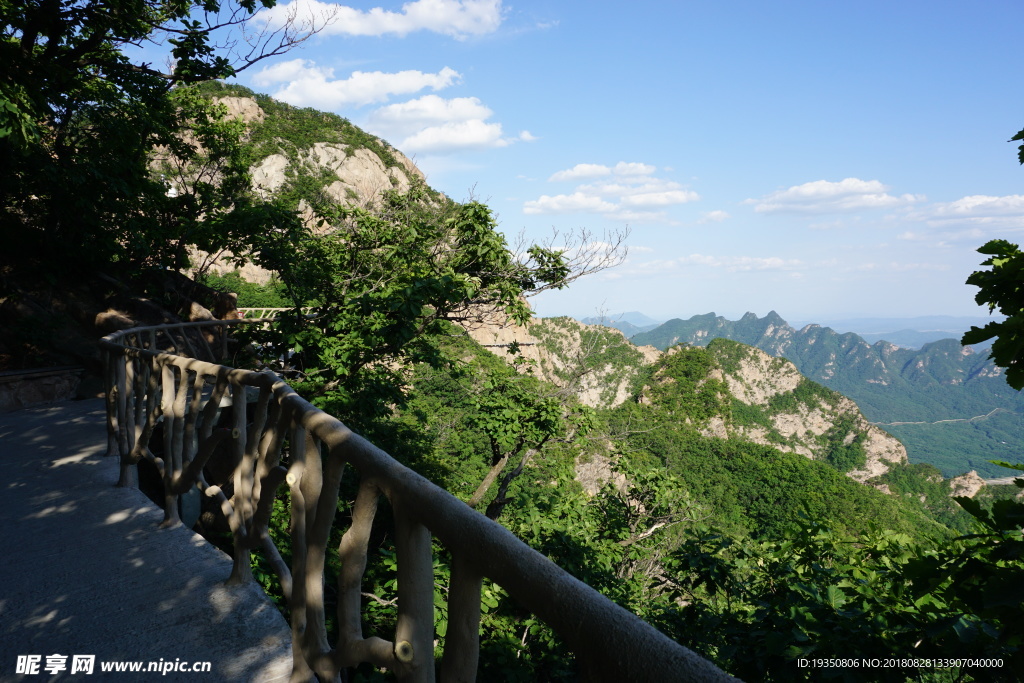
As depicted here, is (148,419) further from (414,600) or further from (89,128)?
(89,128)

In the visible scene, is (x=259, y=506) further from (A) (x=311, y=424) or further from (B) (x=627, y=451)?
(B) (x=627, y=451)

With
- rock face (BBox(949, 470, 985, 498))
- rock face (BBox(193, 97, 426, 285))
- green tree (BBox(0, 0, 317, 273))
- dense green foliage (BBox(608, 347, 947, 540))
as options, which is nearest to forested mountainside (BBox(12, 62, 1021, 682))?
green tree (BBox(0, 0, 317, 273))

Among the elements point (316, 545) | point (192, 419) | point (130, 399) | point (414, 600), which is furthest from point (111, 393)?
point (414, 600)

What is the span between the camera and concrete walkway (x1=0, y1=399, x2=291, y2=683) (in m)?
2.52

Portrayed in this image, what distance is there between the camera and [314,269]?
32.1 ft

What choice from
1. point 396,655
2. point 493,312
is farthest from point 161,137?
point 396,655

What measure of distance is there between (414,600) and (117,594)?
2480 millimetres

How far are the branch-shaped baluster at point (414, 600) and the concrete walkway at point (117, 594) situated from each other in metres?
1.16

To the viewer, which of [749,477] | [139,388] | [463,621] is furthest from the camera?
[749,477]

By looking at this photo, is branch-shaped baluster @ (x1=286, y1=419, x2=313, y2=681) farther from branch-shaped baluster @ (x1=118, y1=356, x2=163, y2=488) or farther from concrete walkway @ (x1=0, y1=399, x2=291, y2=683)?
branch-shaped baluster @ (x1=118, y1=356, x2=163, y2=488)

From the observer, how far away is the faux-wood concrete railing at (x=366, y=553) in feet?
3.07

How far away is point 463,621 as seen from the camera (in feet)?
4.43

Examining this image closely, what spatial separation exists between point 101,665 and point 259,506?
892mm

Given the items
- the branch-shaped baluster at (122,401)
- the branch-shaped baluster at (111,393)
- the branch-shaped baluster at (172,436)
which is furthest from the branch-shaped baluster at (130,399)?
the branch-shaped baluster at (172,436)
